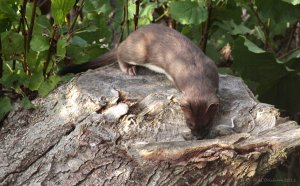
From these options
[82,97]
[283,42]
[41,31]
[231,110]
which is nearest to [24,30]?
[41,31]

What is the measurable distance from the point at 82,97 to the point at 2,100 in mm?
447

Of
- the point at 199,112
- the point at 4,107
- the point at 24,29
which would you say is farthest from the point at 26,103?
the point at 199,112

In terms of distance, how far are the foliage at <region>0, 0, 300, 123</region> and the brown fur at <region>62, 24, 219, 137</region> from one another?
0.42 feet

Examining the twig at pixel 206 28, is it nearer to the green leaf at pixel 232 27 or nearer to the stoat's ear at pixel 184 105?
the green leaf at pixel 232 27

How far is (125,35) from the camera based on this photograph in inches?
164

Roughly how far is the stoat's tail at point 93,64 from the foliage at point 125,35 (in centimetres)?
5

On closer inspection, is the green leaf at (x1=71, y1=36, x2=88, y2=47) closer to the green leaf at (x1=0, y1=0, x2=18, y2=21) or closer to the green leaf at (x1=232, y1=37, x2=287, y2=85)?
the green leaf at (x1=0, y1=0, x2=18, y2=21)

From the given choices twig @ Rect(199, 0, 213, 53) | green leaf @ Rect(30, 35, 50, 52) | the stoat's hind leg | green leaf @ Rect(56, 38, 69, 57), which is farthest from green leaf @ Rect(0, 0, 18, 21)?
twig @ Rect(199, 0, 213, 53)

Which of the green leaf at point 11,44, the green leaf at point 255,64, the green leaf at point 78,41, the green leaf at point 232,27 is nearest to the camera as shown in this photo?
the green leaf at point 11,44

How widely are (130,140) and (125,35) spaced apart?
160cm

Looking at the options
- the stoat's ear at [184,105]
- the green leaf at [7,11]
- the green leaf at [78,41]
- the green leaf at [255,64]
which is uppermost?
the green leaf at [7,11]

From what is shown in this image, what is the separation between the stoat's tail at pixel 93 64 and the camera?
337cm

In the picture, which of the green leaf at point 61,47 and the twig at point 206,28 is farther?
the twig at point 206,28

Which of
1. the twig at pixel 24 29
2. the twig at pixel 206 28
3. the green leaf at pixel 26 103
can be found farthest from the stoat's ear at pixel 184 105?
the twig at pixel 206 28
